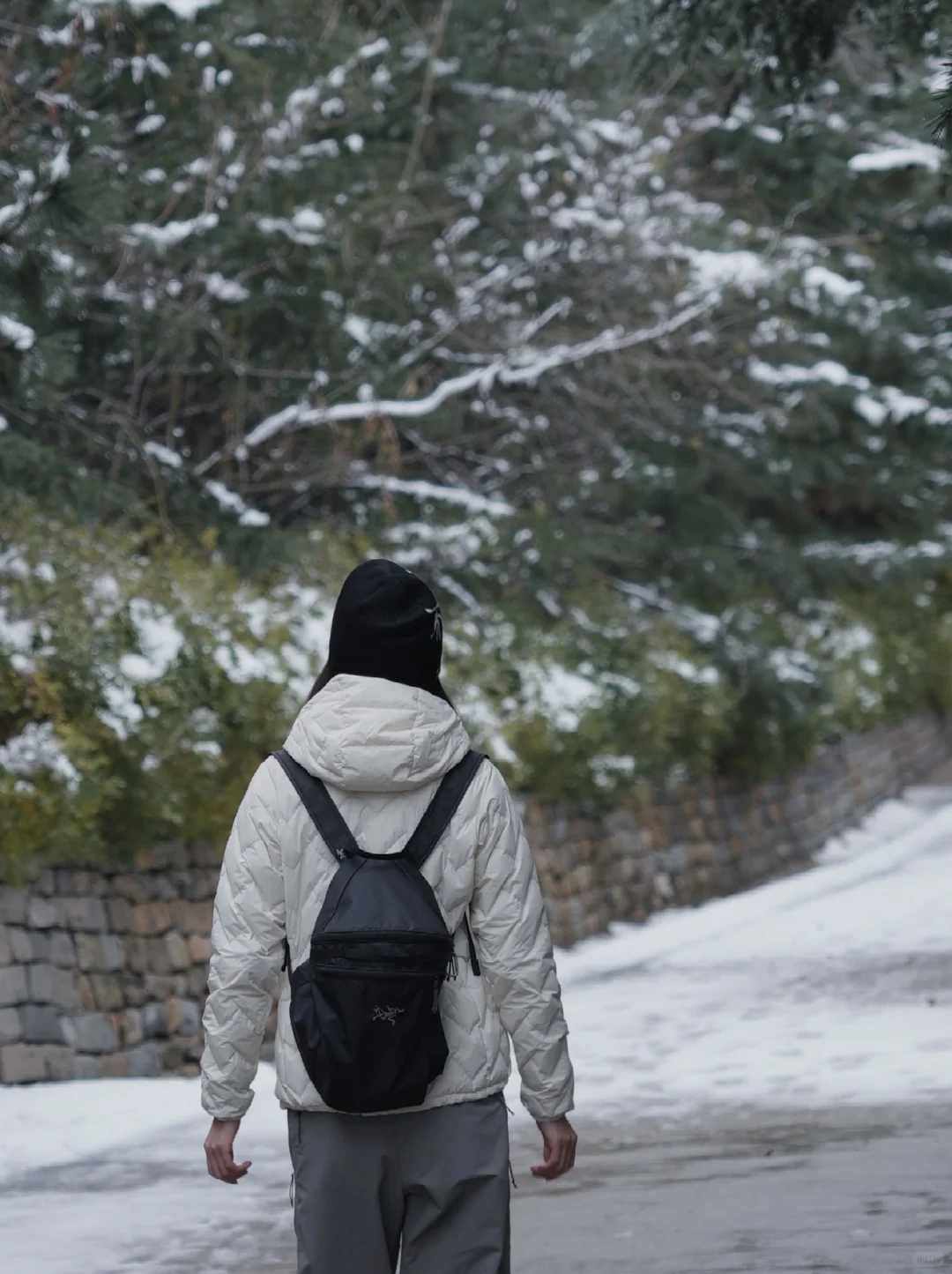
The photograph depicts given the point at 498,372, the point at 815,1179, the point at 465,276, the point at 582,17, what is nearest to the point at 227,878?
the point at 815,1179

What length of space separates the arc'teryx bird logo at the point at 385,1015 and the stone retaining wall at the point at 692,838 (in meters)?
10.9

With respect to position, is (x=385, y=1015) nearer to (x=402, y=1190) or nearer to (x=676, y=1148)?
(x=402, y=1190)

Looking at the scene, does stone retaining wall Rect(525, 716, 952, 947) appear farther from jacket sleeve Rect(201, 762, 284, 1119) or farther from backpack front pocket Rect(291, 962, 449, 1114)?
backpack front pocket Rect(291, 962, 449, 1114)

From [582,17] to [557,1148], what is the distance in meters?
15.6

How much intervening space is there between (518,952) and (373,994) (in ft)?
1.00

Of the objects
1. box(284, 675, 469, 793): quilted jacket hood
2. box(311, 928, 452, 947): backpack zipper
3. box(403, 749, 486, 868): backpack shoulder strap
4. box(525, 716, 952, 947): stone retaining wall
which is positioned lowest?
box(525, 716, 952, 947): stone retaining wall

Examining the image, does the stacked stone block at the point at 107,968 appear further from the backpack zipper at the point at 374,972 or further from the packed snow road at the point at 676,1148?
the backpack zipper at the point at 374,972

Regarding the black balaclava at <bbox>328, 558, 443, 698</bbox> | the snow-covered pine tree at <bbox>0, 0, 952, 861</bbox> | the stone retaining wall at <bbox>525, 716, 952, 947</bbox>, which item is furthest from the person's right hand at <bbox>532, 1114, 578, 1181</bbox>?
the stone retaining wall at <bbox>525, 716, 952, 947</bbox>

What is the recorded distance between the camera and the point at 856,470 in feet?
81.4

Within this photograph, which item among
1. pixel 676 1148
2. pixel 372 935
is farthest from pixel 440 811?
pixel 676 1148

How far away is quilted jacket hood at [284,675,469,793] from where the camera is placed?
373 cm

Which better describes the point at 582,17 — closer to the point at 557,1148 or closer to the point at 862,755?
the point at 862,755

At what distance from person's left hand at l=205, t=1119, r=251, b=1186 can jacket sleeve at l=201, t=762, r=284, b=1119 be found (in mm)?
18

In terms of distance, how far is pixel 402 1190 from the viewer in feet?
12.3
